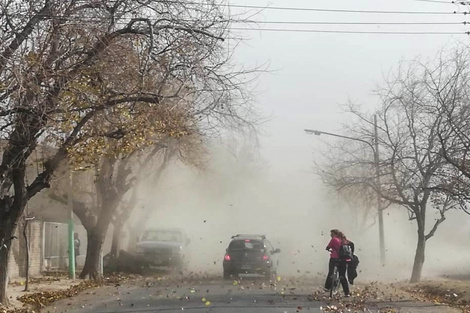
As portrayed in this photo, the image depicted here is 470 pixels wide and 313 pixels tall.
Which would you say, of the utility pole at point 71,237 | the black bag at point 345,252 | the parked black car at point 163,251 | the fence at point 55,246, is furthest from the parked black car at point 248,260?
the fence at point 55,246

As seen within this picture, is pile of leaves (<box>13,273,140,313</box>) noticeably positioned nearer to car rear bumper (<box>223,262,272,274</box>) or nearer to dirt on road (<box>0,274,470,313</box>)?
dirt on road (<box>0,274,470,313</box>)

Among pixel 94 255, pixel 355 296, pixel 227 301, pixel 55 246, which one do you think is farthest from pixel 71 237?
pixel 355 296

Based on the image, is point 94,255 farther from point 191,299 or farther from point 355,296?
point 355,296

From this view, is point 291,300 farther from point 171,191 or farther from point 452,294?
point 171,191

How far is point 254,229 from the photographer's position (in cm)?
5947

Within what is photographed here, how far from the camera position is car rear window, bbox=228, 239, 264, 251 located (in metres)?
26.0

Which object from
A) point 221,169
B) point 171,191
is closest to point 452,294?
point 171,191

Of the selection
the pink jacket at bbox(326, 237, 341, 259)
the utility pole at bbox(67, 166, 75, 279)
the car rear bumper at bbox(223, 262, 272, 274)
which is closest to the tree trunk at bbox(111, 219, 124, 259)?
the utility pole at bbox(67, 166, 75, 279)

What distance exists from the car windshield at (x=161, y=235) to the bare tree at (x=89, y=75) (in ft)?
49.6

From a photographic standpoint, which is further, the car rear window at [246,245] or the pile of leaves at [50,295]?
the car rear window at [246,245]

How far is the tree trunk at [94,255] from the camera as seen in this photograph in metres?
24.9

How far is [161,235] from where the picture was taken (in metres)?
31.3

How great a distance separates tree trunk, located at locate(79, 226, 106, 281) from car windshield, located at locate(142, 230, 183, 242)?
224 inches

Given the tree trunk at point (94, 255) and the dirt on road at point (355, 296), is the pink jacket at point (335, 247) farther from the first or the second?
the tree trunk at point (94, 255)
